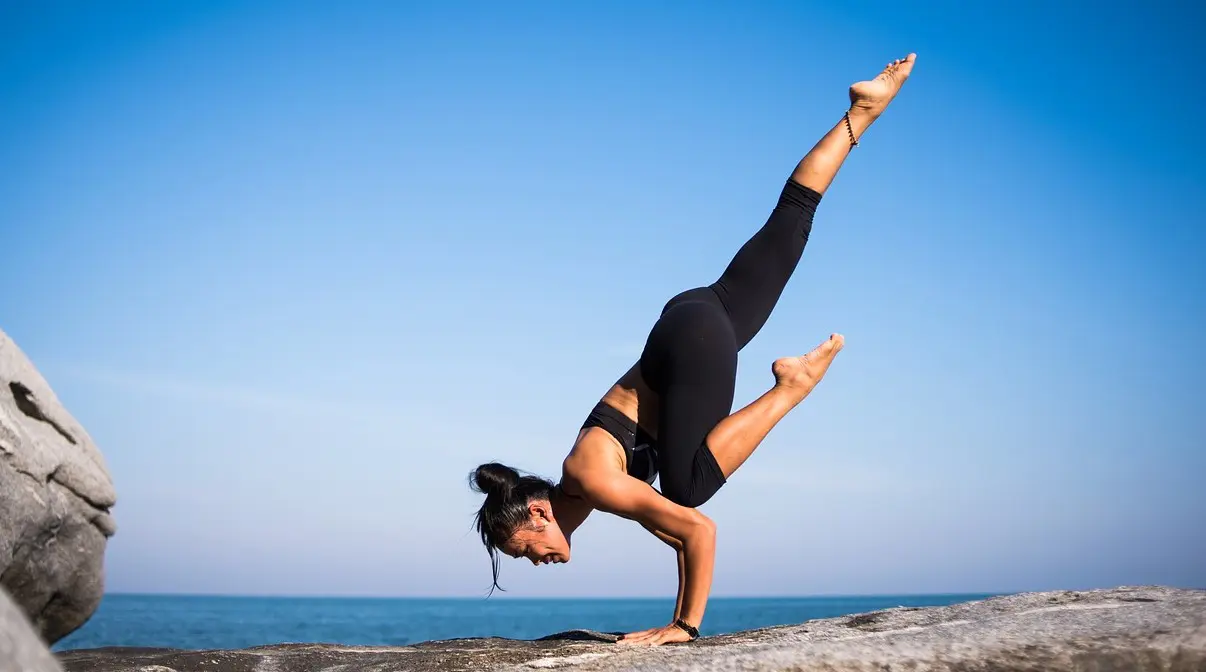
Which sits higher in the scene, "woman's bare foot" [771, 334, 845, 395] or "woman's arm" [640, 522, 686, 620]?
"woman's bare foot" [771, 334, 845, 395]

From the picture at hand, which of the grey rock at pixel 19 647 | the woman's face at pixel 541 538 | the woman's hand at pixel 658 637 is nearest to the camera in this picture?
the grey rock at pixel 19 647

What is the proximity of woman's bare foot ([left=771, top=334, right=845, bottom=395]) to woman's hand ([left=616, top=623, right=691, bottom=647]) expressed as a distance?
135cm

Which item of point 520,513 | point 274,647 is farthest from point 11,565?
point 520,513

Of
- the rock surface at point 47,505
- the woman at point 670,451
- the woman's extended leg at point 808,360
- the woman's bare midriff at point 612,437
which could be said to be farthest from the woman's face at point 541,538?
the rock surface at point 47,505

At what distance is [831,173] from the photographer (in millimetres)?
5020

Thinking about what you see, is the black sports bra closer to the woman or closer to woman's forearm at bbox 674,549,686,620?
the woman

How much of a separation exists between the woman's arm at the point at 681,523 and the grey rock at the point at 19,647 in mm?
2554

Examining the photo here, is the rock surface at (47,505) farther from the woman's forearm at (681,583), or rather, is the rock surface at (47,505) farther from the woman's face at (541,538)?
the woman's forearm at (681,583)

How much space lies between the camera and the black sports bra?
14.4 ft

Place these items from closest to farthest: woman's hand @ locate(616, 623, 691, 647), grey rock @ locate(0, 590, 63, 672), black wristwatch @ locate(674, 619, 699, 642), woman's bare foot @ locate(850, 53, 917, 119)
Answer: grey rock @ locate(0, 590, 63, 672), woman's hand @ locate(616, 623, 691, 647), black wristwatch @ locate(674, 619, 699, 642), woman's bare foot @ locate(850, 53, 917, 119)

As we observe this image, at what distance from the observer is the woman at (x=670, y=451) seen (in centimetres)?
396

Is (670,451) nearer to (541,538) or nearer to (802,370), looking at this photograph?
(541,538)

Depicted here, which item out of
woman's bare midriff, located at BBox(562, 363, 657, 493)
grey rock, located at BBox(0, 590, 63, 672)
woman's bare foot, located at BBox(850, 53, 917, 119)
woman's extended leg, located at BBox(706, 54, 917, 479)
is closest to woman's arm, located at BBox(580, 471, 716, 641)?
woman's bare midriff, located at BBox(562, 363, 657, 493)

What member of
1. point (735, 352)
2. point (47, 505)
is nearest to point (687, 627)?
point (735, 352)
